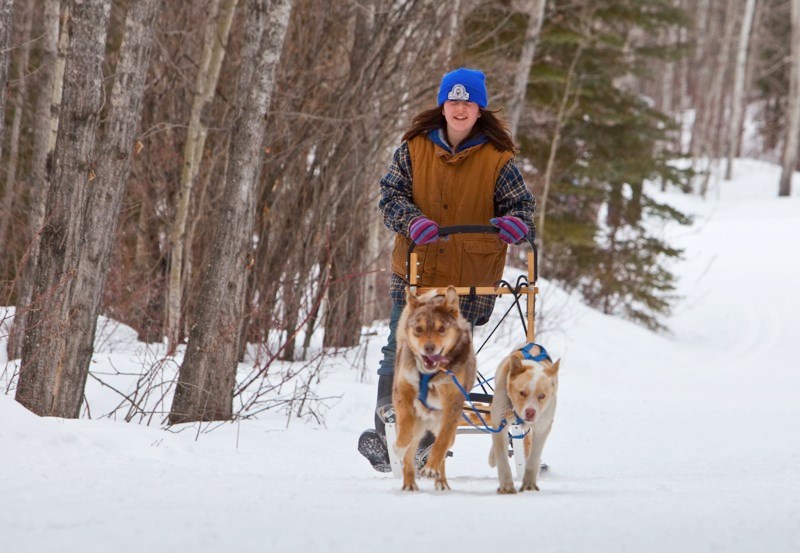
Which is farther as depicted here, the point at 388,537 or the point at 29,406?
the point at 29,406

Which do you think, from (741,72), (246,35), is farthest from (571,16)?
(741,72)

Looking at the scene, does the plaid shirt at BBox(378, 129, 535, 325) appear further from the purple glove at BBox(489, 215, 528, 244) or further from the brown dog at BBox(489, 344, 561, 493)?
the brown dog at BBox(489, 344, 561, 493)

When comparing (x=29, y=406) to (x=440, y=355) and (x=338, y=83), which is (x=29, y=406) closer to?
(x=440, y=355)

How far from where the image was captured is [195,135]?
10.7 m

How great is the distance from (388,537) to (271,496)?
937mm

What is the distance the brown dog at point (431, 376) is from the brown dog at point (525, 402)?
19 centimetres

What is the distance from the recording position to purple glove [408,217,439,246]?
17.1 feet

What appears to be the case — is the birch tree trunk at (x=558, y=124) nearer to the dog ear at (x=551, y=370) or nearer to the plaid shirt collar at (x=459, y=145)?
the plaid shirt collar at (x=459, y=145)

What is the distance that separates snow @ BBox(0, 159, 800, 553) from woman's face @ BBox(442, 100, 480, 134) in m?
1.95

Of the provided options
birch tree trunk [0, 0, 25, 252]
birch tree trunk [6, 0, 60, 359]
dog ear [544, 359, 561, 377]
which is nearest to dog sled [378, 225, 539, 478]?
dog ear [544, 359, 561, 377]

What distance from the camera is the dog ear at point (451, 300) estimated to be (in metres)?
4.79

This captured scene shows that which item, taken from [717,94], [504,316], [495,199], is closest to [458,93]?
[495,199]

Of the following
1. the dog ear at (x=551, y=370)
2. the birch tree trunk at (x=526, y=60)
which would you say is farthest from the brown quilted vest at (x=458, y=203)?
the birch tree trunk at (x=526, y=60)

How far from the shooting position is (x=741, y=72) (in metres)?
35.5
